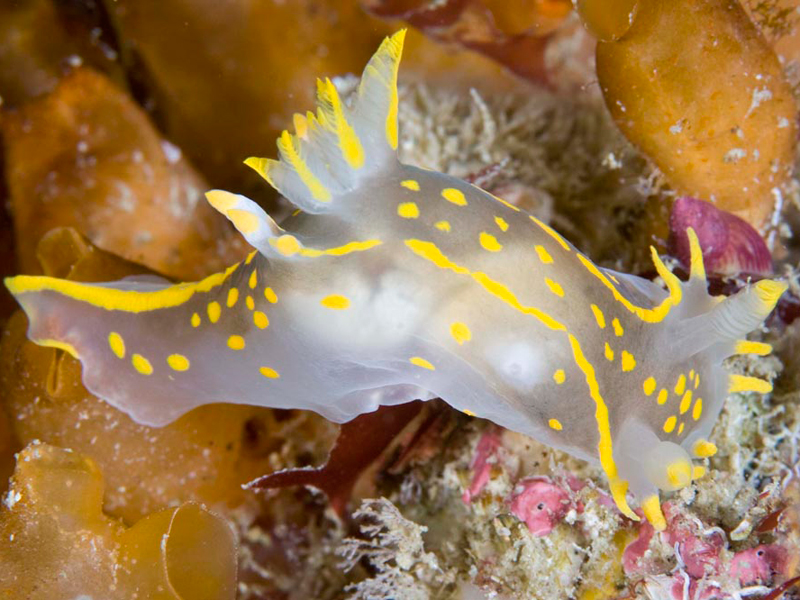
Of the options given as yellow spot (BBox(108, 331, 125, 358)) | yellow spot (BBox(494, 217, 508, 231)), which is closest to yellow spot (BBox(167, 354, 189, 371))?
yellow spot (BBox(108, 331, 125, 358))

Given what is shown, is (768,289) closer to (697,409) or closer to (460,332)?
(697,409)

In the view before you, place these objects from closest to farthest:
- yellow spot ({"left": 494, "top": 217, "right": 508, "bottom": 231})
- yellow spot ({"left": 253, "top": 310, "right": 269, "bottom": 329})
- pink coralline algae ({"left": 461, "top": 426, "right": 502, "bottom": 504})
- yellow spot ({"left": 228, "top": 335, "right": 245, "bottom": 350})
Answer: yellow spot ({"left": 494, "top": 217, "right": 508, "bottom": 231}) < yellow spot ({"left": 253, "top": 310, "right": 269, "bottom": 329}) < yellow spot ({"left": 228, "top": 335, "right": 245, "bottom": 350}) < pink coralline algae ({"left": 461, "top": 426, "right": 502, "bottom": 504})

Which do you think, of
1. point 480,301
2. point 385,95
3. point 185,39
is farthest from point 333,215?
point 185,39

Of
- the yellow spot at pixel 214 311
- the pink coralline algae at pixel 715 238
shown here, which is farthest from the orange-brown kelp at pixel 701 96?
the yellow spot at pixel 214 311

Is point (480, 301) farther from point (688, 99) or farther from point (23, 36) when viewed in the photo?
point (23, 36)

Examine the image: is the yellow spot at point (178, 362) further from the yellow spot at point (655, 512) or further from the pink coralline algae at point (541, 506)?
the yellow spot at point (655, 512)

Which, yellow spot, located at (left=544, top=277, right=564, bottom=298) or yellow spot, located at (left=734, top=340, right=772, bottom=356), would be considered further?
yellow spot, located at (left=734, top=340, right=772, bottom=356)

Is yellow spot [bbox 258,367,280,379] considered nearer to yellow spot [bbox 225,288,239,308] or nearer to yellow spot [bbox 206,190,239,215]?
yellow spot [bbox 225,288,239,308]
